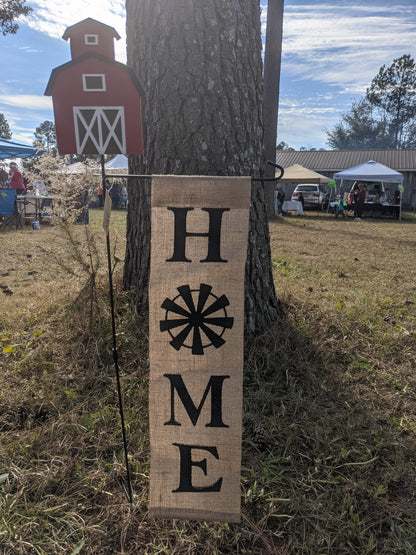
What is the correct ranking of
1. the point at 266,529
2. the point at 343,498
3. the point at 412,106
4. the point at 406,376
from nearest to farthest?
the point at 266,529
the point at 343,498
the point at 406,376
the point at 412,106

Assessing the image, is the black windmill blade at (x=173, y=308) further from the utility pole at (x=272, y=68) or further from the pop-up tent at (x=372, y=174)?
the pop-up tent at (x=372, y=174)

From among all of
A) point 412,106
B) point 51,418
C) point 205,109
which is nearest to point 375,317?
point 205,109

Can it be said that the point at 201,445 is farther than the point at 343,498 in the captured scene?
No

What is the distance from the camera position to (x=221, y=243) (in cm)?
139

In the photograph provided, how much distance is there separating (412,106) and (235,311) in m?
64.5

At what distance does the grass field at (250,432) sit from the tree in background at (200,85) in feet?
2.24

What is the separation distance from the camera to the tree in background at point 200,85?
7.40ft

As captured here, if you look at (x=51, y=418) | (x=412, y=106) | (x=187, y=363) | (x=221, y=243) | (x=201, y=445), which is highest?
(x=412, y=106)

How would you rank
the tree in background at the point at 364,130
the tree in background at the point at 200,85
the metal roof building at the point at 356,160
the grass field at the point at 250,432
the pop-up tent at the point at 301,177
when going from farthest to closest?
the tree in background at the point at 364,130, the metal roof building at the point at 356,160, the pop-up tent at the point at 301,177, the tree in background at the point at 200,85, the grass field at the point at 250,432

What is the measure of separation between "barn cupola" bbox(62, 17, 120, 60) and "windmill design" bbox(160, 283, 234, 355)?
3.61ft

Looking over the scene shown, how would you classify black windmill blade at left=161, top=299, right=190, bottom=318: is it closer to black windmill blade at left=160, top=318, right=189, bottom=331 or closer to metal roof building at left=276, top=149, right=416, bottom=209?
black windmill blade at left=160, top=318, right=189, bottom=331

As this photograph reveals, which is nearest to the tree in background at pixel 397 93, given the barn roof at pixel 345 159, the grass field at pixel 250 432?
the barn roof at pixel 345 159

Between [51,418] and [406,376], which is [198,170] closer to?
[51,418]

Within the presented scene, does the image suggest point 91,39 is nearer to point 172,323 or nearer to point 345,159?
point 172,323
